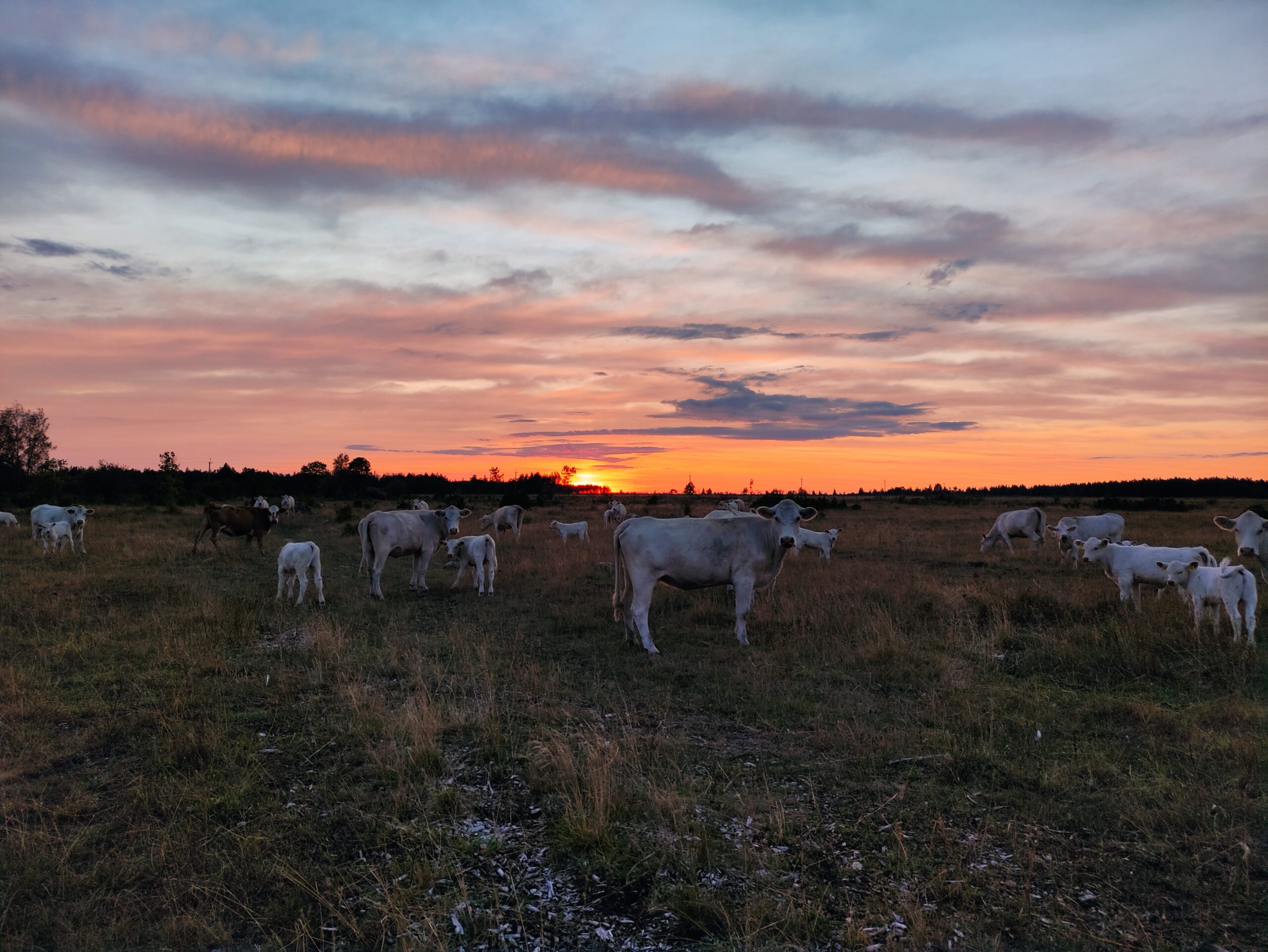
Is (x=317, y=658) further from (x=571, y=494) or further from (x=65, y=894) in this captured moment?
(x=571, y=494)

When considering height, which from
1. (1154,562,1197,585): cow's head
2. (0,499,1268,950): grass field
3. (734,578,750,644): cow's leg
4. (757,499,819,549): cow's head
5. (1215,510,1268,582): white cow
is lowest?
(0,499,1268,950): grass field

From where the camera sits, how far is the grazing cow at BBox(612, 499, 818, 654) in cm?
1147

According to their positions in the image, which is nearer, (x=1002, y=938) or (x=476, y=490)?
(x=1002, y=938)

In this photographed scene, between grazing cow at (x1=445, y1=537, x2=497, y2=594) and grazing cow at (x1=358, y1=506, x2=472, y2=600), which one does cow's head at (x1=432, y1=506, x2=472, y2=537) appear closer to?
grazing cow at (x1=358, y1=506, x2=472, y2=600)

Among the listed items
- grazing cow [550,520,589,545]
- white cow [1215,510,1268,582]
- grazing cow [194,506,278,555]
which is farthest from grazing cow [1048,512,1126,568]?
grazing cow [194,506,278,555]

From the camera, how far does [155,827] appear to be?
5.12 meters

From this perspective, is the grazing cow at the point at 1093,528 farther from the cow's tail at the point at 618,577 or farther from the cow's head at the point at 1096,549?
the cow's tail at the point at 618,577

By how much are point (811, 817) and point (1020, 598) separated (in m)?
9.16

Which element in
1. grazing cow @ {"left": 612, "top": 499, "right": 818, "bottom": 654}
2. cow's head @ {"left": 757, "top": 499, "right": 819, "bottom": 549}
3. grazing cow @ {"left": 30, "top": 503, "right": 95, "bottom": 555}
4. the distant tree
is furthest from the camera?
the distant tree

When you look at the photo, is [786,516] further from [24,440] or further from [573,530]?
[24,440]

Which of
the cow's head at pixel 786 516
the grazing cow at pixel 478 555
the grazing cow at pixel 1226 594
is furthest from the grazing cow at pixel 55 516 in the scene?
the grazing cow at pixel 1226 594

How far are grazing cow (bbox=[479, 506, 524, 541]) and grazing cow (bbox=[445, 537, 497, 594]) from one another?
10437 mm

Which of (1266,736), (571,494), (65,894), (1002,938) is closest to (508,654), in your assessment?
(65,894)

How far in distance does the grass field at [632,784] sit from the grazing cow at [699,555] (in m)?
0.75
